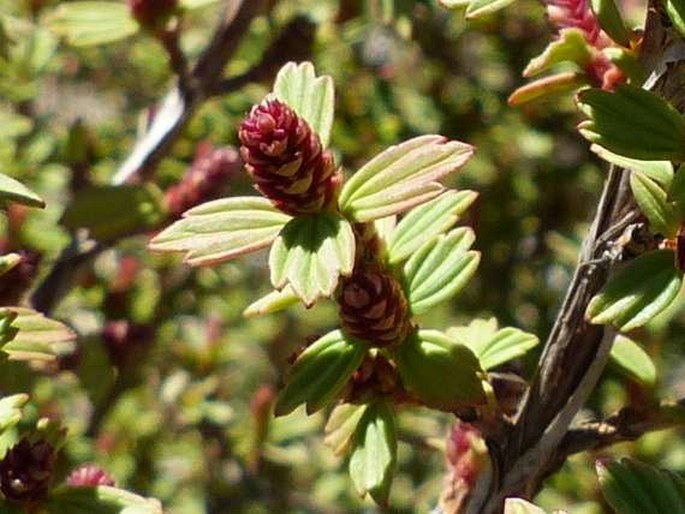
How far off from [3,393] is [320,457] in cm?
106

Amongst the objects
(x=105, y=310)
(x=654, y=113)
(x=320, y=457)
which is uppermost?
(x=654, y=113)

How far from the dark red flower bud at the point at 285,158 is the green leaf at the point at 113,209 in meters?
0.62

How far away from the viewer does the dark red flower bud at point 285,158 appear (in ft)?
2.86

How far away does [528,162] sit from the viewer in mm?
2414

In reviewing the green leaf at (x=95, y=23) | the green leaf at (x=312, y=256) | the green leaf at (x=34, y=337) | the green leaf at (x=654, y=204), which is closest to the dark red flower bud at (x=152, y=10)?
the green leaf at (x=95, y=23)

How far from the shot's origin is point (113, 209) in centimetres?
151

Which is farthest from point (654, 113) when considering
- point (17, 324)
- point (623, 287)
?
point (17, 324)

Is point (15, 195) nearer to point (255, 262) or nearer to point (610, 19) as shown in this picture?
point (610, 19)

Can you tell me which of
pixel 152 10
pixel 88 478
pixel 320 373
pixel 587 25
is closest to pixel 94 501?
pixel 88 478

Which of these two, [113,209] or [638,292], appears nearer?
[638,292]

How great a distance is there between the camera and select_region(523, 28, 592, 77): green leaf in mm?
987

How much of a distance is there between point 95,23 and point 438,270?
0.74 meters

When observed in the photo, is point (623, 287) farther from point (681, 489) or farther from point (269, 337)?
point (269, 337)

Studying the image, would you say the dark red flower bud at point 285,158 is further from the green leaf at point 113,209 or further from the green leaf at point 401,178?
the green leaf at point 113,209
